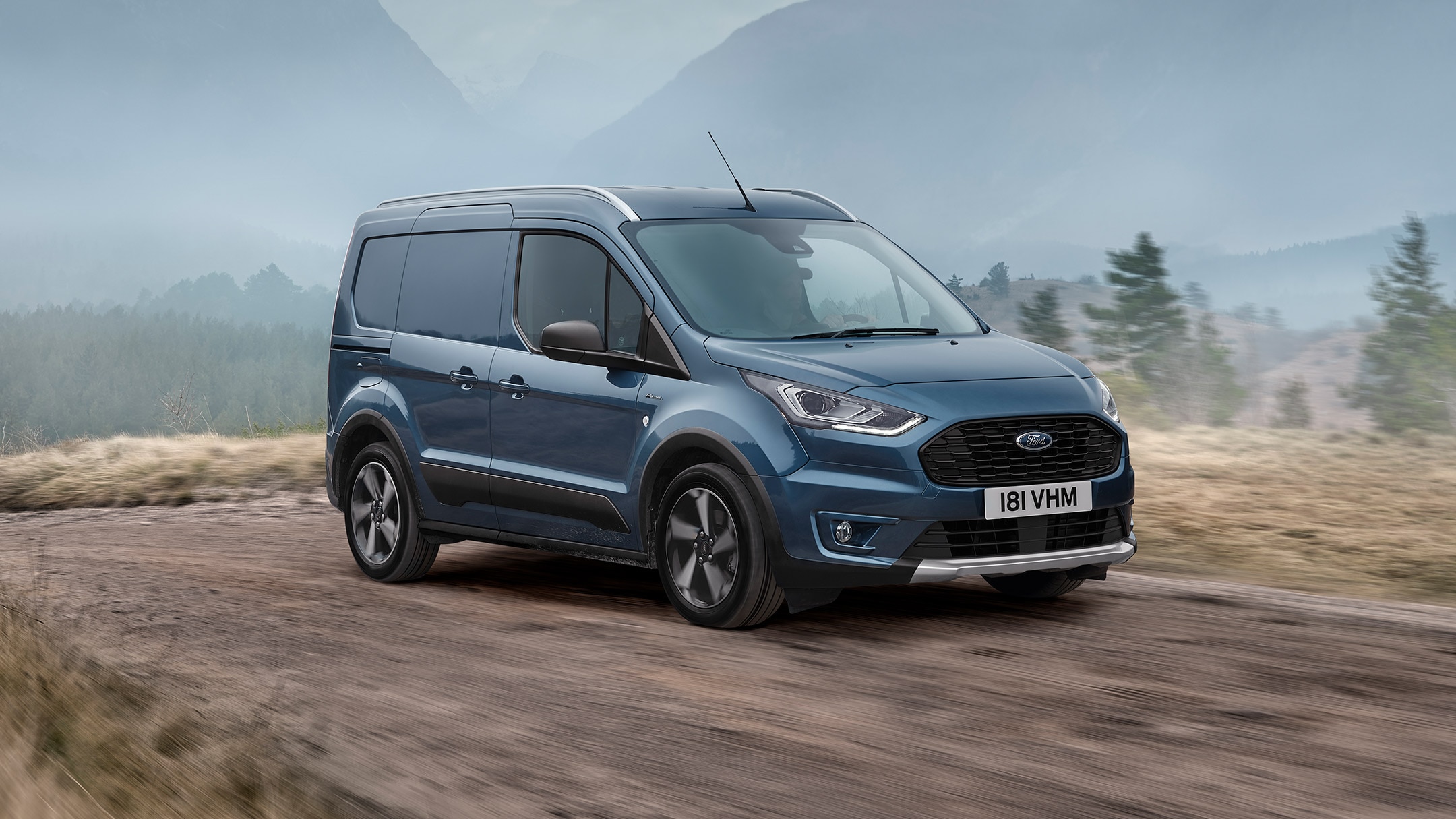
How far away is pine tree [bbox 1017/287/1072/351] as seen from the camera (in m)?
34.7

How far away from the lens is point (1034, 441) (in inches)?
250

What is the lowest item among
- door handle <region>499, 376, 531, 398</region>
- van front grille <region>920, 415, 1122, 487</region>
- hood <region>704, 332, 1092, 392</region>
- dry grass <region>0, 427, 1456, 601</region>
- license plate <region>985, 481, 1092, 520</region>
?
dry grass <region>0, 427, 1456, 601</region>

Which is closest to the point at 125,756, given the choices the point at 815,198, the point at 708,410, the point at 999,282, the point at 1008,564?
the point at 708,410

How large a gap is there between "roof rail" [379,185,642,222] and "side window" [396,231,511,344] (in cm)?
27

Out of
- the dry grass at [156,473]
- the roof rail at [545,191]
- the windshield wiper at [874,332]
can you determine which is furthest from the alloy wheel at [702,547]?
the dry grass at [156,473]

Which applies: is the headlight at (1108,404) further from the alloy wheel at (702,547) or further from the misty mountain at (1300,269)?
the misty mountain at (1300,269)

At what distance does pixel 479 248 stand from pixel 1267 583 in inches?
192

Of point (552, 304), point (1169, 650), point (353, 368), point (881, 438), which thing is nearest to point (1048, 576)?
point (1169, 650)

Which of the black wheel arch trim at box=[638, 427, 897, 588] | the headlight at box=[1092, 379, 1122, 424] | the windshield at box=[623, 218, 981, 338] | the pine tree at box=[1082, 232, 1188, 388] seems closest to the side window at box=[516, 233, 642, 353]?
the windshield at box=[623, 218, 981, 338]

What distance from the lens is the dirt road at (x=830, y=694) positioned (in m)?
4.30

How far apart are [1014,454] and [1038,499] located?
Answer: 23 centimetres

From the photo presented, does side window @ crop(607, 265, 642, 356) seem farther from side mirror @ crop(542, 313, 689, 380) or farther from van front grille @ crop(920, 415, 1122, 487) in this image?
van front grille @ crop(920, 415, 1122, 487)

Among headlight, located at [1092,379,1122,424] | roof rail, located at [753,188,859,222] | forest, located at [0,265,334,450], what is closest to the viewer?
headlight, located at [1092,379,1122,424]

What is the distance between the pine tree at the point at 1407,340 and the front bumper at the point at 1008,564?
33.7m
